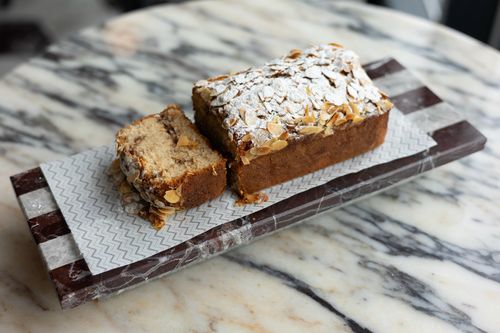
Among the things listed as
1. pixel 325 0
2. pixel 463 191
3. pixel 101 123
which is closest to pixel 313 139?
pixel 463 191

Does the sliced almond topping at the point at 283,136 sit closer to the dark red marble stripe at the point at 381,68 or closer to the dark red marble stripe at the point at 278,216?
the dark red marble stripe at the point at 278,216

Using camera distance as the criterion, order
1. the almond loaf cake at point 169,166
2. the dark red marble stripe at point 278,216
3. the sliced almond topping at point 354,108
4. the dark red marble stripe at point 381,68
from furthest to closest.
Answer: the dark red marble stripe at point 381,68
the sliced almond topping at point 354,108
the almond loaf cake at point 169,166
the dark red marble stripe at point 278,216

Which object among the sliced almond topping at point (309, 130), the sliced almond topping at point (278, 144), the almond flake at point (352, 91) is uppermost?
the almond flake at point (352, 91)

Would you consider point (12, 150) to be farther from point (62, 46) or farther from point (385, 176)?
point (385, 176)

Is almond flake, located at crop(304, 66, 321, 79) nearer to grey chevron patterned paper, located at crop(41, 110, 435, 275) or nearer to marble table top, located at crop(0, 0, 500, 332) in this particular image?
grey chevron patterned paper, located at crop(41, 110, 435, 275)

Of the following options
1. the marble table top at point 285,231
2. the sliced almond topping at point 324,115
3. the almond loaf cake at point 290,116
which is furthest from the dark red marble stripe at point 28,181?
the sliced almond topping at point 324,115

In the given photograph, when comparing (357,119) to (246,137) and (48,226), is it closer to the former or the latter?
(246,137)

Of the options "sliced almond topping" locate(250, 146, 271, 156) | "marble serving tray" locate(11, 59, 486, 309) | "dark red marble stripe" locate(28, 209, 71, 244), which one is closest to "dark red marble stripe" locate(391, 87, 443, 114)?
"marble serving tray" locate(11, 59, 486, 309)
